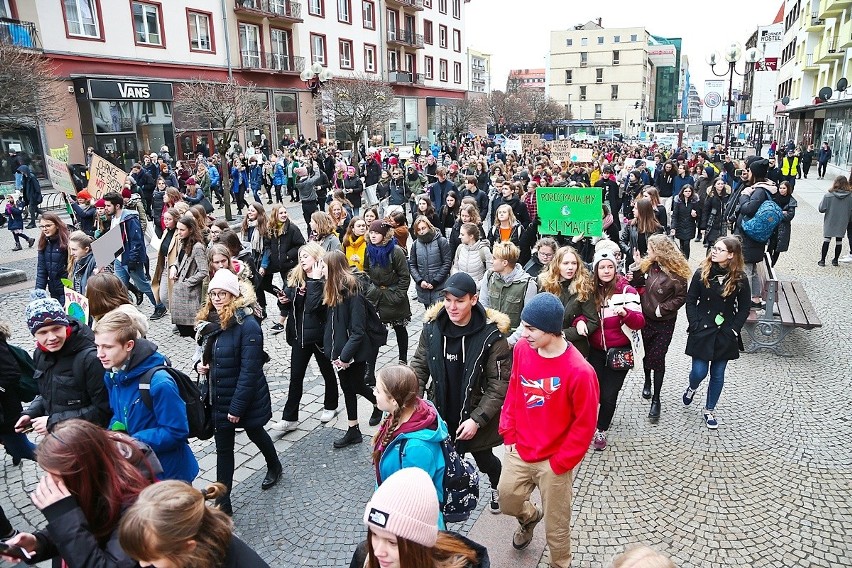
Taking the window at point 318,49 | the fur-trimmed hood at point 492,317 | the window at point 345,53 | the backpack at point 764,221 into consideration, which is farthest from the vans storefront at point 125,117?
the fur-trimmed hood at point 492,317

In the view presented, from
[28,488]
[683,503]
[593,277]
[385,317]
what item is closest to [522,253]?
[385,317]

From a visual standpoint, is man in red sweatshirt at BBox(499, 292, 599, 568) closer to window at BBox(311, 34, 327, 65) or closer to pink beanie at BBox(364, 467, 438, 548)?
pink beanie at BBox(364, 467, 438, 548)

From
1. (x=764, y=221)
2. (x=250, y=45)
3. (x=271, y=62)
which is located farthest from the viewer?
(x=271, y=62)

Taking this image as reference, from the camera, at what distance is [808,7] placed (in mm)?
44656

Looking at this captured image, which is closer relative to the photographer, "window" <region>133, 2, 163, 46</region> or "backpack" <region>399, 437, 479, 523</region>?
"backpack" <region>399, 437, 479, 523</region>

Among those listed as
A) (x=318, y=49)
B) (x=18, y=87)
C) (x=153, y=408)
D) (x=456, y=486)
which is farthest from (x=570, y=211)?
(x=318, y=49)

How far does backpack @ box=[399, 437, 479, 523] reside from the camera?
3.33m

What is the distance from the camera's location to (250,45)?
116ft

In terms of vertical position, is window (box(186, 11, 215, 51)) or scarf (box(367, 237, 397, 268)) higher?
window (box(186, 11, 215, 51))

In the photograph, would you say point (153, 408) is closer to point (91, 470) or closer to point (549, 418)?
point (91, 470)

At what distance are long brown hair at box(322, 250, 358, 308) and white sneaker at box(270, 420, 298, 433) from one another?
1.43m

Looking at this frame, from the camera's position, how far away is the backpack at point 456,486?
3.33m

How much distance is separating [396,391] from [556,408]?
1.00m

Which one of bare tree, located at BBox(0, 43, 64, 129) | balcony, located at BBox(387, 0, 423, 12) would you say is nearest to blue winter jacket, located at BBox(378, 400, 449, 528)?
bare tree, located at BBox(0, 43, 64, 129)
